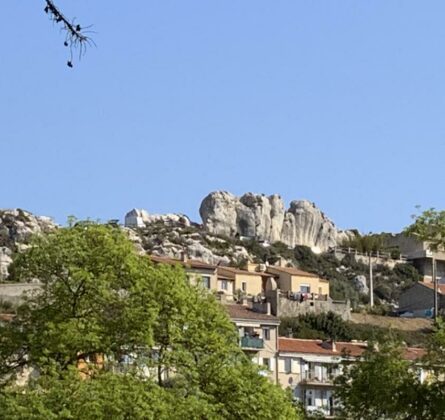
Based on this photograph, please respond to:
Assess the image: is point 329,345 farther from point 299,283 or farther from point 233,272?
point 299,283

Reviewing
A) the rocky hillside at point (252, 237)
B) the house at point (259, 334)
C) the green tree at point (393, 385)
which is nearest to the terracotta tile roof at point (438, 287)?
the rocky hillside at point (252, 237)

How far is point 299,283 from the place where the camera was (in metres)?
127

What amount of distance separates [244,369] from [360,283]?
330 ft

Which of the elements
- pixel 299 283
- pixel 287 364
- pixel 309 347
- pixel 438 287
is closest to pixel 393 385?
pixel 287 364

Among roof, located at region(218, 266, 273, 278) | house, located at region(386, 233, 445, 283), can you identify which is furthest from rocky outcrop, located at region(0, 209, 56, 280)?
house, located at region(386, 233, 445, 283)

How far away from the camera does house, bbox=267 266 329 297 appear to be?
12631 centimetres

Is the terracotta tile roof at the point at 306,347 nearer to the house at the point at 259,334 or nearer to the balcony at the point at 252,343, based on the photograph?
the house at the point at 259,334

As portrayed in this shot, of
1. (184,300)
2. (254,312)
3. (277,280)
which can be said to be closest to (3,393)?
(184,300)

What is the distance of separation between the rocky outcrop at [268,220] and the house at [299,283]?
85.0 ft

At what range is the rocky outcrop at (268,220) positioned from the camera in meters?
157

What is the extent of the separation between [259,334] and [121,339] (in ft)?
172

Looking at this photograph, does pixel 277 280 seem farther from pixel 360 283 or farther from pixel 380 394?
pixel 380 394

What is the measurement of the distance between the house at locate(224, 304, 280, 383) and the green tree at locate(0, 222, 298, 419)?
4683 cm

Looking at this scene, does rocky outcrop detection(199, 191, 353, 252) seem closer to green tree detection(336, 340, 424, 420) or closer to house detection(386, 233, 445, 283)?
house detection(386, 233, 445, 283)
